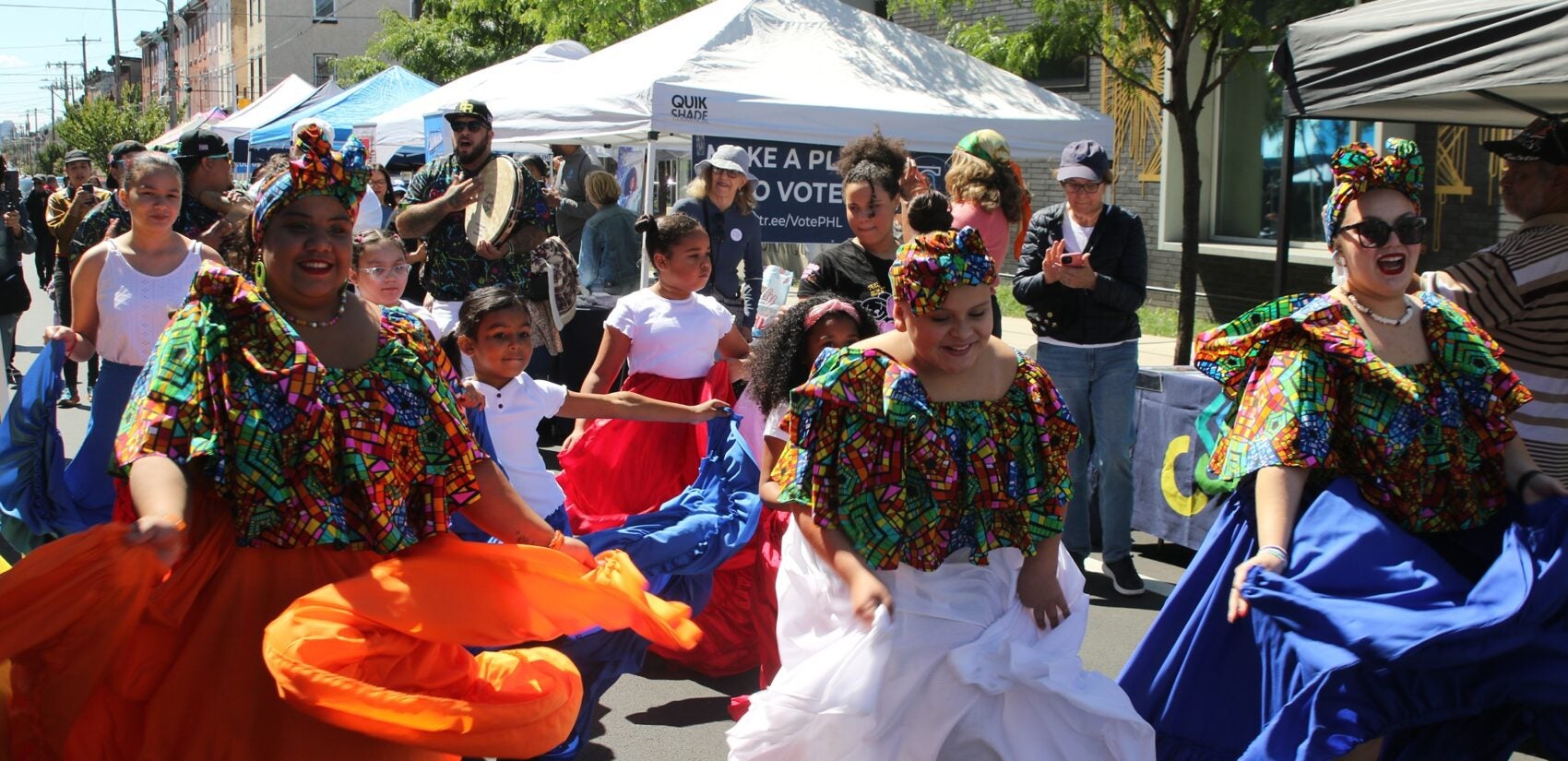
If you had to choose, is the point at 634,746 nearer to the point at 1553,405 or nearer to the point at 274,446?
the point at 274,446

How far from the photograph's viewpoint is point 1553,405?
4586 millimetres

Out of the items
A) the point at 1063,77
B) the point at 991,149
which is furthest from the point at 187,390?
the point at 1063,77

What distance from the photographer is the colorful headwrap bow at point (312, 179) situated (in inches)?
119

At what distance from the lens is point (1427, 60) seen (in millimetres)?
5684

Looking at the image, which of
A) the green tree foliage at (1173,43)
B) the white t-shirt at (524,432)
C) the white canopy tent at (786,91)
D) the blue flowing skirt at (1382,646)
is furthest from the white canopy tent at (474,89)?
the blue flowing skirt at (1382,646)

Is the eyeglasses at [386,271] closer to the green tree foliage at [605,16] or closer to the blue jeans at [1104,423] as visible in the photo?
the blue jeans at [1104,423]

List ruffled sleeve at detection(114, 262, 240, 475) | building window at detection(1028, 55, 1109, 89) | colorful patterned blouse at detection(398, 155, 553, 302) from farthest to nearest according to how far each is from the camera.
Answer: building window at detection(1028, 55, 1109, 89)
colorful patterned blouse at detection(398, 155, 553, 302)
ruffled sleeve at detection(114, 262, 240, 475)

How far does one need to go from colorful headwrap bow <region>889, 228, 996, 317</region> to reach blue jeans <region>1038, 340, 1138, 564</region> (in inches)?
127

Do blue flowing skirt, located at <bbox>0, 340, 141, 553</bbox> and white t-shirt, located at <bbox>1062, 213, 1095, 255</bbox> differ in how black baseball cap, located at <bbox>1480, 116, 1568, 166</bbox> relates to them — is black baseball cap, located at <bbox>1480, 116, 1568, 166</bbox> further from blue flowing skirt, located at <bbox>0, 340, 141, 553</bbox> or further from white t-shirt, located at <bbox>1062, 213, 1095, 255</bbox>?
blue flowing skirt, located at <bbox>0, 340, 141, 553</bbox>

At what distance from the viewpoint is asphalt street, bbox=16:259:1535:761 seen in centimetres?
493

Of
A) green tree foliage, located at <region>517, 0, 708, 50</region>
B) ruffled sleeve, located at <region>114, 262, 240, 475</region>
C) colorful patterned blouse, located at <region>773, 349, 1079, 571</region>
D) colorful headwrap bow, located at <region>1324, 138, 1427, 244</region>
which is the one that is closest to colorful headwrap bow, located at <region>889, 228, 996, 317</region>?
colorful patterned blouse, located at <region>773, 349, 1079, 571</region>

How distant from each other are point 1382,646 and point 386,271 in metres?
4.55

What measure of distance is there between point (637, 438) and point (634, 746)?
1.36 metres

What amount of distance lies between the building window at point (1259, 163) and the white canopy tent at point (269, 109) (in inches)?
673
